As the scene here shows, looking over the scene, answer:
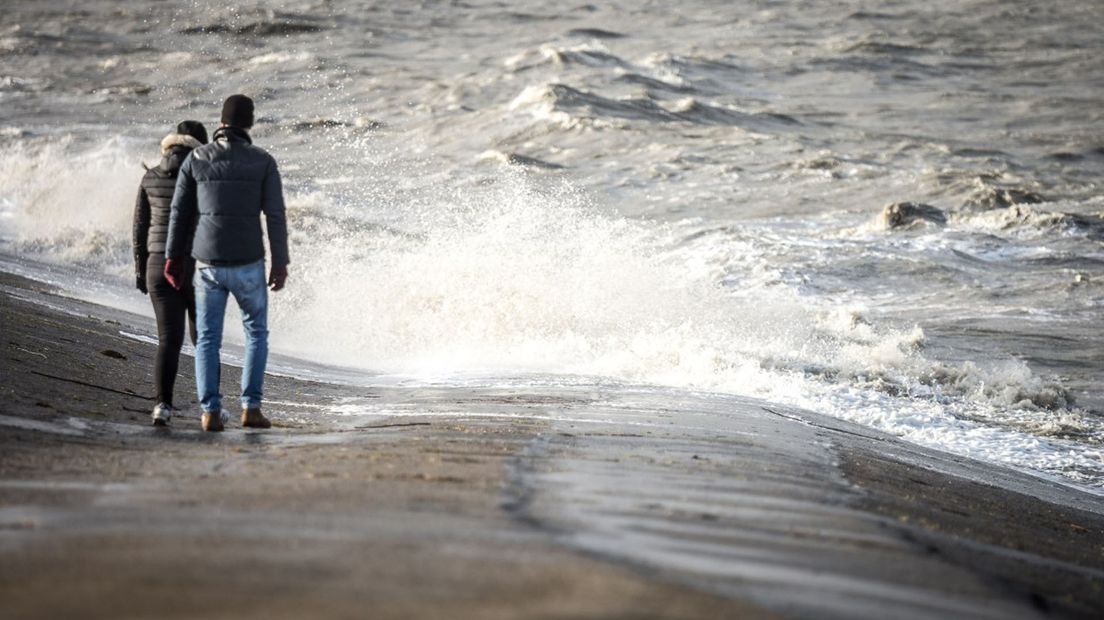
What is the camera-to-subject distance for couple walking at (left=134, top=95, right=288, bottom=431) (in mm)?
6641

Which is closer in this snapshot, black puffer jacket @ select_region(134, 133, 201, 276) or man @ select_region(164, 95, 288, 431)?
man @ select_region(164, 95, 288, 431)

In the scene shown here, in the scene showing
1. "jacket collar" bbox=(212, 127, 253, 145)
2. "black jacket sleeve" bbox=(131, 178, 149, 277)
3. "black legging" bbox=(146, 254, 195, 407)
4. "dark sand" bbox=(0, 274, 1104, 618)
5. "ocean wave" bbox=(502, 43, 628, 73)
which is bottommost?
"dark sand" bbox=(0, 274, 1104, 618)

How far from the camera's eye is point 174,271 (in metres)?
6.78

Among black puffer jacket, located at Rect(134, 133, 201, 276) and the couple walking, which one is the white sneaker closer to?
the couple walking

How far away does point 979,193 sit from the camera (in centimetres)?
2362

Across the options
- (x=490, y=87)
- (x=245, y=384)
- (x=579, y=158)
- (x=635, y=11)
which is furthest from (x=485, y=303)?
(x=635, y=11)

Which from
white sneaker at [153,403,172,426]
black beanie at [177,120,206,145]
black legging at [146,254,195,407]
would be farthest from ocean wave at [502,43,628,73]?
white sneaker at [153,403,172,426]

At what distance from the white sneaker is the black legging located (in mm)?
95

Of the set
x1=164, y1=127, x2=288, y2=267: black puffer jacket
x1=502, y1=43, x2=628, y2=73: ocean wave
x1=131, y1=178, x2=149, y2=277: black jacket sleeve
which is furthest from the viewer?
x1=502, y1=43, x2=628, y2=73: ocean wave

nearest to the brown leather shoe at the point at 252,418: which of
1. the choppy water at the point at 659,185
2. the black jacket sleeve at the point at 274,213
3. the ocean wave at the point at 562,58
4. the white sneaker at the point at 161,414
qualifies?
the white sneaker at the point at 161,414

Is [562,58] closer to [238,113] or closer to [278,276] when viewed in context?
[238,113]

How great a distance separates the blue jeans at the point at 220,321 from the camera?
6.74 metres

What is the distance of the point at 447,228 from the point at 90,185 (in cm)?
763

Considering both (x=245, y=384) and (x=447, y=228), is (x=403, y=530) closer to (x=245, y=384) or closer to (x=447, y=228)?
(x=245, y=384)
